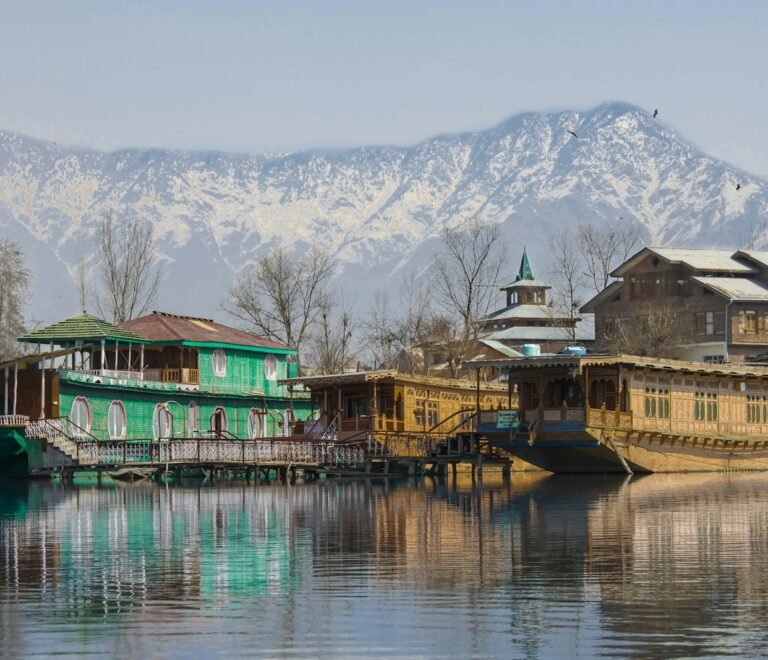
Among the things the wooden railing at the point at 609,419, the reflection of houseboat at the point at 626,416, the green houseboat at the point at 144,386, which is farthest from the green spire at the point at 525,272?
the wooden railing at the point at 609,419

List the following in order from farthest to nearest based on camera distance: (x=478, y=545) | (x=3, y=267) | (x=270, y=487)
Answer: (x=3, y=267), (x=270, y=487), (x=478, y=545)

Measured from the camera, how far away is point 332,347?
320ft

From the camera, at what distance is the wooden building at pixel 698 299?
88.2m

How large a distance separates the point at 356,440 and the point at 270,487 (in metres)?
8.63

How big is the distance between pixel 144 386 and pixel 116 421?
1849mm

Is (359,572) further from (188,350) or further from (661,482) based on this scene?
(188,350)

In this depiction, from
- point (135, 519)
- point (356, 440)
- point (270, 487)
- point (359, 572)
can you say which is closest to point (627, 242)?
point (356, 440)

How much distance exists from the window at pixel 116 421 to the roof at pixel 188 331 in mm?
5749

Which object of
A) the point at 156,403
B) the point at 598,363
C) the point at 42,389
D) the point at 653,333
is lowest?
the point at 156,403

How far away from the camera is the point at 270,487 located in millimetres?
47625

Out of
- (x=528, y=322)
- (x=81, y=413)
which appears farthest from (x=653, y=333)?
(x=528, y=322)

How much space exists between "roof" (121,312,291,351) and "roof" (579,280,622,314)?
30.4 meters

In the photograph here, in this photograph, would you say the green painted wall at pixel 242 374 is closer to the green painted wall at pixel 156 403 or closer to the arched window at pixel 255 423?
the green painted wall at pixel 156 403

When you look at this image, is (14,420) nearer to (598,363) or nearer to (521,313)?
(598,363)
